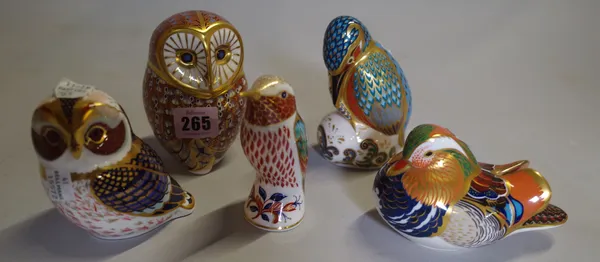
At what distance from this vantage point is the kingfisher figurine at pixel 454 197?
1.33 m

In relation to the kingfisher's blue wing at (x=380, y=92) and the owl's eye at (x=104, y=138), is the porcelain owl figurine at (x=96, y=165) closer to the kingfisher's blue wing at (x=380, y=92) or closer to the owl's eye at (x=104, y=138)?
the owl's eye at (x=104, y=138)

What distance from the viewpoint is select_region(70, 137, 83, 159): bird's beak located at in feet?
3.94

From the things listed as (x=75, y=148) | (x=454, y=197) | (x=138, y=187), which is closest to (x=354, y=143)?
(x=454, y=197)

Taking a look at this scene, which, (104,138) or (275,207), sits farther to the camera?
(275,207)

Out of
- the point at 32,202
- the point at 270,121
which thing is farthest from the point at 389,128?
the point at 32,202

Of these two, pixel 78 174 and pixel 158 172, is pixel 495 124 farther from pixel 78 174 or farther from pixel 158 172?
pixel 78 174

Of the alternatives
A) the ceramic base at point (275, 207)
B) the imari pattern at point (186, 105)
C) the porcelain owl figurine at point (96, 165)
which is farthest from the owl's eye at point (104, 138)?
the ceramic base at point (275, 207)

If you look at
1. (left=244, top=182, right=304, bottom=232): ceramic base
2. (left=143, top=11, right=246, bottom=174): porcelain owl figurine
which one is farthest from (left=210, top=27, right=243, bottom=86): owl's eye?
(left=244, top=182, right=304, bottom=232): ceramic base

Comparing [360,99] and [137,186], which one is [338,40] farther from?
[137,186]

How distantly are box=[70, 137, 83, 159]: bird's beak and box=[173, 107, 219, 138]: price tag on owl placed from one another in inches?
14.3

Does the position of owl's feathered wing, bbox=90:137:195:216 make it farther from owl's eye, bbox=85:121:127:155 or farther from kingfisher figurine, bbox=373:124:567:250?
kingfisher figurine, bbox=373:124:567:250

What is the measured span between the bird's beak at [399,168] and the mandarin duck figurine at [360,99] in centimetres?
25

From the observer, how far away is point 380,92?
1614 mm

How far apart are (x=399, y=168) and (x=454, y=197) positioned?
15 cm
